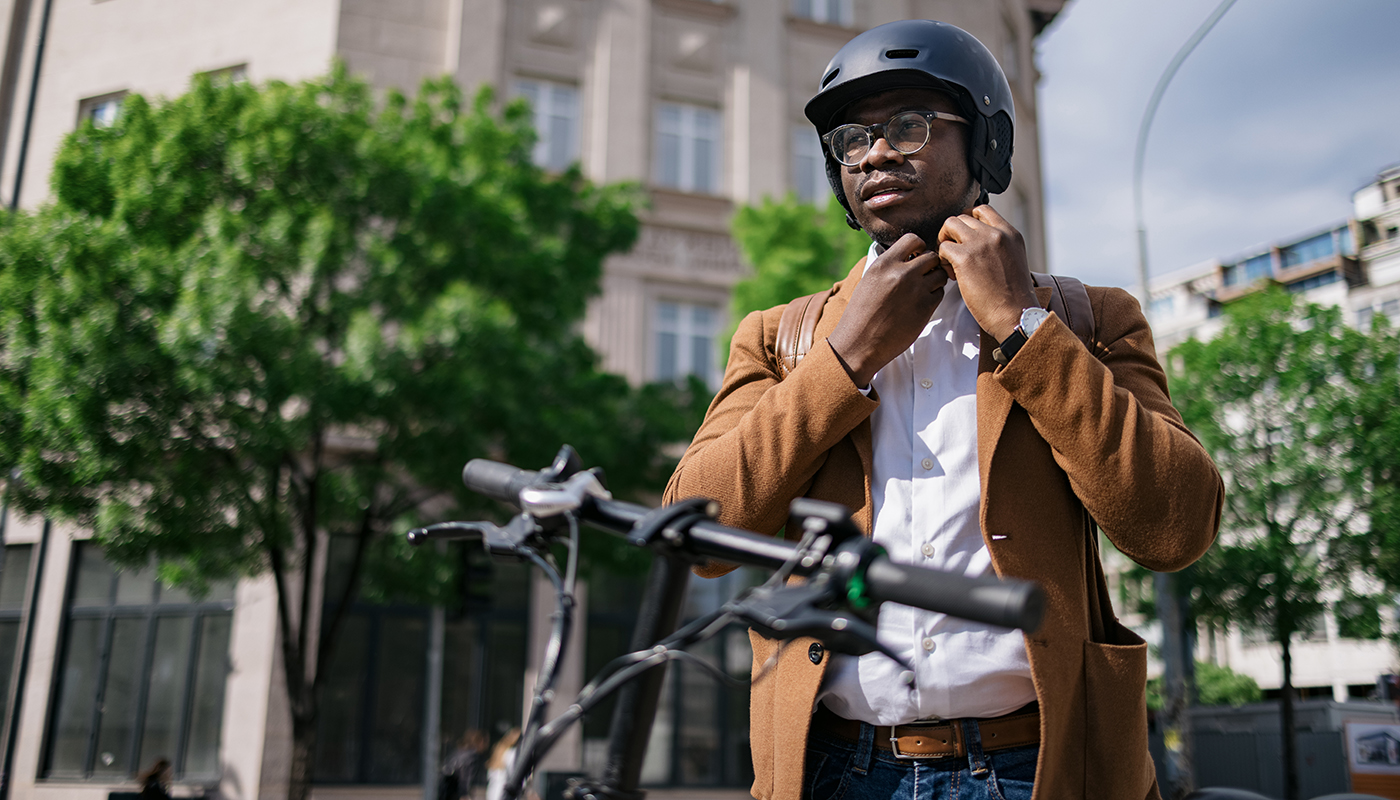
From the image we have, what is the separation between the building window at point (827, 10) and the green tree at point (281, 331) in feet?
34.2

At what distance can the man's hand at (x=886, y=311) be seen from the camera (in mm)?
1871

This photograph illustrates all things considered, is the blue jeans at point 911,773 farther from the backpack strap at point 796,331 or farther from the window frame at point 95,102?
the window frame at point 95,102

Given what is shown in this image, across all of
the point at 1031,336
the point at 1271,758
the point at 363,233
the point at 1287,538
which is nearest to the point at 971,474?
the point at 1031,336

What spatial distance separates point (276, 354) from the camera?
467 inches

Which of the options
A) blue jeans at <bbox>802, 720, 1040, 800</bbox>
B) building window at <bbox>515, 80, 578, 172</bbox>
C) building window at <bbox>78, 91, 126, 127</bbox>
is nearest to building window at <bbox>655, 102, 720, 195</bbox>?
building window at <bbox>515, 80, 578, 172</bbox>

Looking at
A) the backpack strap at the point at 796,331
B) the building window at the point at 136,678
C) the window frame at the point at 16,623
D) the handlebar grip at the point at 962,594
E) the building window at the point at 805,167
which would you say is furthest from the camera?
the building window at the point at 805,167

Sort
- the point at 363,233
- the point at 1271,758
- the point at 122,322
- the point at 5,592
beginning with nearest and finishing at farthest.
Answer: the point at 122,322
the point at 363,233
the point at 5,592
the point at 1271,758

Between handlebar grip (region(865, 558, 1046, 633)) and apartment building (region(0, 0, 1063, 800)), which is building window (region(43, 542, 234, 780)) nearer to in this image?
apartment building (region(0, 0, 1063, 800))

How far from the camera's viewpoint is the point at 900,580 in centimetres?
106

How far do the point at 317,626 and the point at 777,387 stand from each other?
17.0 m

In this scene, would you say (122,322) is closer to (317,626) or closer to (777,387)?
(317,626)

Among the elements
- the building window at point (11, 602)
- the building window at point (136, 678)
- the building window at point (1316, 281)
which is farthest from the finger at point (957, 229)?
the building window at point (1316, 281)

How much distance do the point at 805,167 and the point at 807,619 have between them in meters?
20.7

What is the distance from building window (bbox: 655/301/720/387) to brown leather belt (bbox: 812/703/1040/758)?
1768 centimetres
